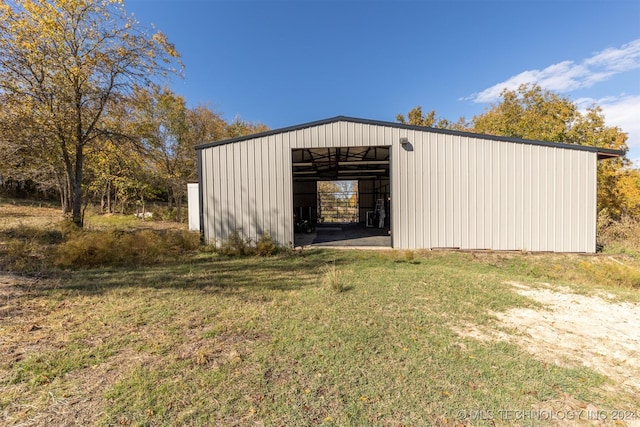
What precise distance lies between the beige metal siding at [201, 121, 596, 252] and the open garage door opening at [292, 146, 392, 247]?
140 cm

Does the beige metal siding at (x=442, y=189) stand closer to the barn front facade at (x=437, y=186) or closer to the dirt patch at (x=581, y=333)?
the barn front facade at (x=437, y=186)

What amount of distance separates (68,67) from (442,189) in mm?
10690

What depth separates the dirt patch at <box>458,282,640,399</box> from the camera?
242 centimetres

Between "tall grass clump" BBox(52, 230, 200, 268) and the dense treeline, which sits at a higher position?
the dense treeline

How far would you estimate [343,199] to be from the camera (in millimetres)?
19656

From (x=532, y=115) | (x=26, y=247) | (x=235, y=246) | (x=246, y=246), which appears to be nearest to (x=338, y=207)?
(x=532, y=115)

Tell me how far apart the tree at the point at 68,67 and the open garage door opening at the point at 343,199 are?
18.6 feet

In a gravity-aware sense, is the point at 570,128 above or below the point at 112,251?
above

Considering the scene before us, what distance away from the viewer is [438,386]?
6.91 ft

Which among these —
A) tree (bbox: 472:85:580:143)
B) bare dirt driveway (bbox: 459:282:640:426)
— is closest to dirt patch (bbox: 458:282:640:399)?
bare dirt driveway (bbox: 459:282:640:426)

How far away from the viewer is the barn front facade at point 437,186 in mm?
7387

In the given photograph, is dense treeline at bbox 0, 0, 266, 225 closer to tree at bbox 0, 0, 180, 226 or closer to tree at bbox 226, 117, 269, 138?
tree at bbox 0, 0, 180, 226

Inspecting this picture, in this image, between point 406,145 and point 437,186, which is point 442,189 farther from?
point 406,145

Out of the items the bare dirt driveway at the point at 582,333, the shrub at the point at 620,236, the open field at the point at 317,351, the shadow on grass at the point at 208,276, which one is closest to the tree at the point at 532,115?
the shrub at the point at 620,236
